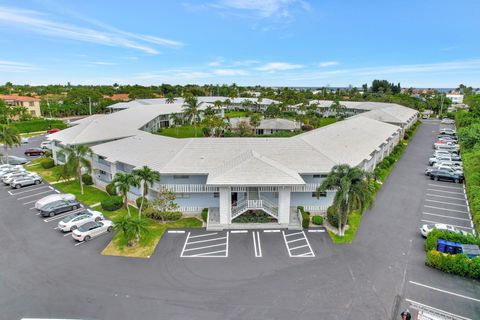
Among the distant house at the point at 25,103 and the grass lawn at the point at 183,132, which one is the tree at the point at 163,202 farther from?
the distant house at the point at 25,103

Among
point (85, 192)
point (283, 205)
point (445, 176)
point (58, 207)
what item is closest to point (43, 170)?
point (85, 192)

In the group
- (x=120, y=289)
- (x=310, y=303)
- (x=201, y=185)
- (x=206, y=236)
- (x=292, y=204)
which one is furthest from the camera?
(x=292, y=204)

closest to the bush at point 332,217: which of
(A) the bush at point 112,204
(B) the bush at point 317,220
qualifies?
(B) the bush at point 317,220

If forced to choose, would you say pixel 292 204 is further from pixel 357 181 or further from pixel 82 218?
pixel 82 218

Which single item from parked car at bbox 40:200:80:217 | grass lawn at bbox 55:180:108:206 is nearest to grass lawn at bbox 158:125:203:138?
grass lawn at bbox 55:180:108:206

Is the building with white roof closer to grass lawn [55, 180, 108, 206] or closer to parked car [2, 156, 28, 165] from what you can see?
grass lawn [55, 180, 108, 206]

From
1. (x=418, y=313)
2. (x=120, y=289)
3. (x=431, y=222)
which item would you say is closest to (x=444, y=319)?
(x=418, y=313)
